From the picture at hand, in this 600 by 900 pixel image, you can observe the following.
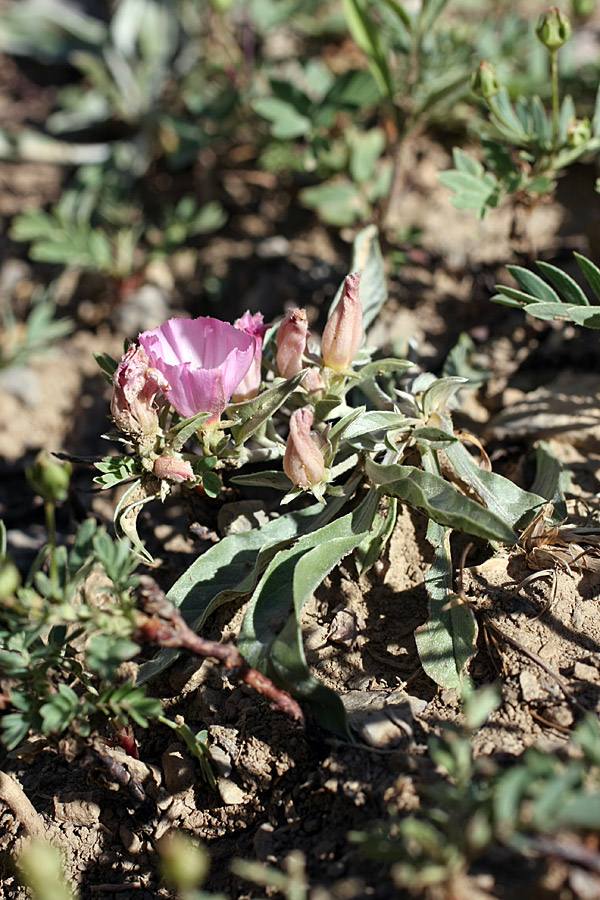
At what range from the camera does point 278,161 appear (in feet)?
12.0

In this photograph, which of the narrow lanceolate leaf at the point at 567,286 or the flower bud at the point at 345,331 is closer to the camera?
the flower bud at the point at 345,331

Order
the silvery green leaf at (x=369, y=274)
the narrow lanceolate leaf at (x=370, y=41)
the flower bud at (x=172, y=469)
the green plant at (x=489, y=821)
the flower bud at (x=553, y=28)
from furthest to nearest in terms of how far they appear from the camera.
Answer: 1. the narrow lanceolate leaf at (x=370, y=41)
2. the silvery green leaf at (x=369, y=274)
3. the flower bud at (x=553, y=28)
4. the flower bud at (x=172, y=469)
5. the green plant at (x=489, y=821)

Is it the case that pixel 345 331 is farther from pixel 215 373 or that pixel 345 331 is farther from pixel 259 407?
pixel 215 373

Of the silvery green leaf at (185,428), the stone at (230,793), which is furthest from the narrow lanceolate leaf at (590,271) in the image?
the stone at (230,793)

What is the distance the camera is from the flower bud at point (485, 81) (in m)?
2.46

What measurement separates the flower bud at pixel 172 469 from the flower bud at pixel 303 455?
263 millimetres

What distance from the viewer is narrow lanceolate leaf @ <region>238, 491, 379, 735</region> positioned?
1775mm

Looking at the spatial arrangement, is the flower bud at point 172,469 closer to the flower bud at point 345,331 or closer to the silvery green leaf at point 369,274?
the flower bud at point 345,331

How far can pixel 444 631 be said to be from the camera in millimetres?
2016

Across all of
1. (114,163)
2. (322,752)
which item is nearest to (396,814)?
(322,752)

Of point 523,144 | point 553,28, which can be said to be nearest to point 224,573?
point 523,144

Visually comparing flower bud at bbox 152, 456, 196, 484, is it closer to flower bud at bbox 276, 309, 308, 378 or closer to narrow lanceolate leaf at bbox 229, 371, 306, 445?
narrow lanceolate leaf at bbox 229, 371, 306, 445

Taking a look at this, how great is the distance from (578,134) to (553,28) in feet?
1.09

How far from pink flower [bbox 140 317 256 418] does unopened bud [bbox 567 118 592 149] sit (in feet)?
4.38
